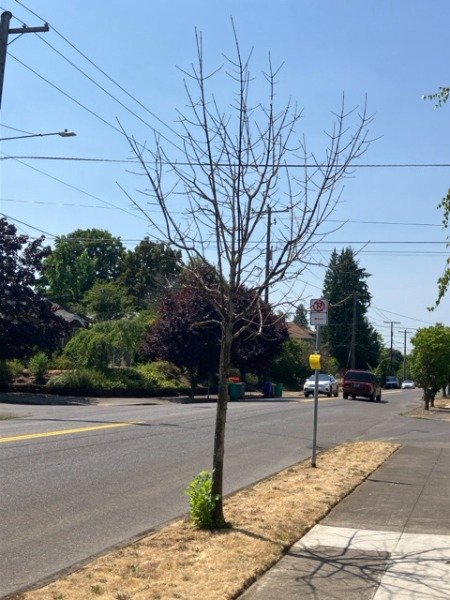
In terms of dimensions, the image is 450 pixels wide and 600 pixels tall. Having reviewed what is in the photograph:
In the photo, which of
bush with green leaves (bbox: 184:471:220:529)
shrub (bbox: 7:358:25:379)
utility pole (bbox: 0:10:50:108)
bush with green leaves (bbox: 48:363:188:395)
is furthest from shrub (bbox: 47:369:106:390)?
bush with green leaves (bbox: 184:471:220:529)

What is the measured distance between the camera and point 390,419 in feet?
84.7

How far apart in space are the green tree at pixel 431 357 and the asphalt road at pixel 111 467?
32.8 ft

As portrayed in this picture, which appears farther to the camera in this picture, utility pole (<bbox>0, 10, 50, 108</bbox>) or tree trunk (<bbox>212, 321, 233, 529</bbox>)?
utility pole (<bbox>0, 10, 50, 108</bbox>)

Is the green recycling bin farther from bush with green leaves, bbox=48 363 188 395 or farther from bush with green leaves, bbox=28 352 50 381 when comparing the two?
bush with green leaves, bbox=28 352 50 381

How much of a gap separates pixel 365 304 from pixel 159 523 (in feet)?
270

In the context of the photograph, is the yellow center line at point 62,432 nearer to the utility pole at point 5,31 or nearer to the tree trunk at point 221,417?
the utility pole at point 5,31

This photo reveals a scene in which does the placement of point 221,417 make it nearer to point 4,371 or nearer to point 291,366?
→ point 4,371

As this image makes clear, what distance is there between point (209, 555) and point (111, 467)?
5.37 m

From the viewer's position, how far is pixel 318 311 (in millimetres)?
12469

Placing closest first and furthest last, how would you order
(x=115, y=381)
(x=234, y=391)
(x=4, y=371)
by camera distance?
(x=4, y=371) → (x=115, y=381) → (x=234, y=391)

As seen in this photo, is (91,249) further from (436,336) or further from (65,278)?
(436,336)

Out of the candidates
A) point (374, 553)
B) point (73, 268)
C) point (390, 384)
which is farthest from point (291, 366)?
point (374, 553)

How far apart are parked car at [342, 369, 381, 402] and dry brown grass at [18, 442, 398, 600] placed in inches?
1208

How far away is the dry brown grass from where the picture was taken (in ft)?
18.5
